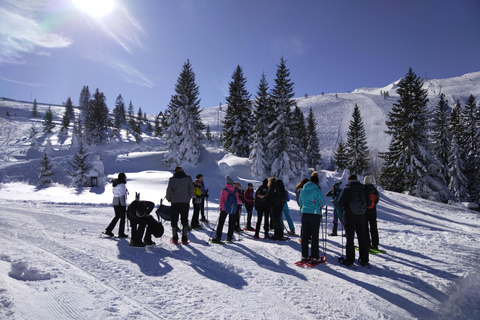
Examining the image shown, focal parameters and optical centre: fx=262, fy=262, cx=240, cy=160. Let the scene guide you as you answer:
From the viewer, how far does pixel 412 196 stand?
2473cm

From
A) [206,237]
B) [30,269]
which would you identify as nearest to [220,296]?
[30,269]

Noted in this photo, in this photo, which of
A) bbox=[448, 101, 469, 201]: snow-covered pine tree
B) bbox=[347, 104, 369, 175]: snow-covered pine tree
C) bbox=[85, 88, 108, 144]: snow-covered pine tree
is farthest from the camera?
bbox=[85, 88, 108, 144]: snow-covered pine tree

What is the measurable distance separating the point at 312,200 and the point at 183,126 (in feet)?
94.6

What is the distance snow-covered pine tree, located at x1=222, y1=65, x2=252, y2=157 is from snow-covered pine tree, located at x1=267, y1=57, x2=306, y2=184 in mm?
6736

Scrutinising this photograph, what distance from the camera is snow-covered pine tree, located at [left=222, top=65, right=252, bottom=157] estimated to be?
111 feet

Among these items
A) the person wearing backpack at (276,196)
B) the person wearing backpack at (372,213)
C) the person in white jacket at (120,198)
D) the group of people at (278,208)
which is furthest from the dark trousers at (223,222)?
the person wearing backpack at (372,213)

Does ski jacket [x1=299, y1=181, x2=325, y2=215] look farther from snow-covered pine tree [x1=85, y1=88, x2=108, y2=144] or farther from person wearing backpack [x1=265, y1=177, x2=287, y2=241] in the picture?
snow-covered pine tree [x1=85, y1=88, x2=108, y2=144]

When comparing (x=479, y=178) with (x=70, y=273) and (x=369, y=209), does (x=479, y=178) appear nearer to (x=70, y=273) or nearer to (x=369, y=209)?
(x=369, y=209)

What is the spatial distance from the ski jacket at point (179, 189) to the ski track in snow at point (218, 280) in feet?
4.35

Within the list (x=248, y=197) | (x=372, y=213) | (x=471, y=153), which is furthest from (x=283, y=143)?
(x=471, y=153)

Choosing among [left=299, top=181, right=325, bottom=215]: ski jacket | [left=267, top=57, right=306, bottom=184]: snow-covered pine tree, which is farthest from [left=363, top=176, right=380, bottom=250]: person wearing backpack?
[left=267, top=57, right=306, bottom=184]: snow-covered pine tree

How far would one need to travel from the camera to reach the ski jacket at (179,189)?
7359mm

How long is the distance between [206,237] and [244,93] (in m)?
29.6

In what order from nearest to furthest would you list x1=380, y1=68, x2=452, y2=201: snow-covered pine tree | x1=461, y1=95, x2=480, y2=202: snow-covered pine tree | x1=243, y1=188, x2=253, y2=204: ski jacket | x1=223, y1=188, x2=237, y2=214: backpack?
x1=223, y1=188, x2=237, y2=214: backpack → x1=243, y1=188, x2=253, y2=204: ski jacket → x1=380, y1=68, x2=452, y2=201: snow-covered pine tree → x1=461, y1=95, x2=480, y2=202: snow-covered pine tree
